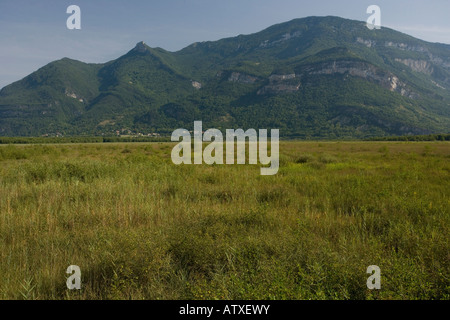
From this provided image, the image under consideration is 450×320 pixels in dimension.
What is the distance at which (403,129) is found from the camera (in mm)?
125812

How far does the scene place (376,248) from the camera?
3461 mm

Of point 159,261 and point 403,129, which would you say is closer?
point 159,261

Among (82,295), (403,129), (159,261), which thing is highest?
(403,129)

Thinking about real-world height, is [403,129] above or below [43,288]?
above

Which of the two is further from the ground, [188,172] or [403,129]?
[403,129]

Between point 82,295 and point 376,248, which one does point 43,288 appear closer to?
point 82,295
